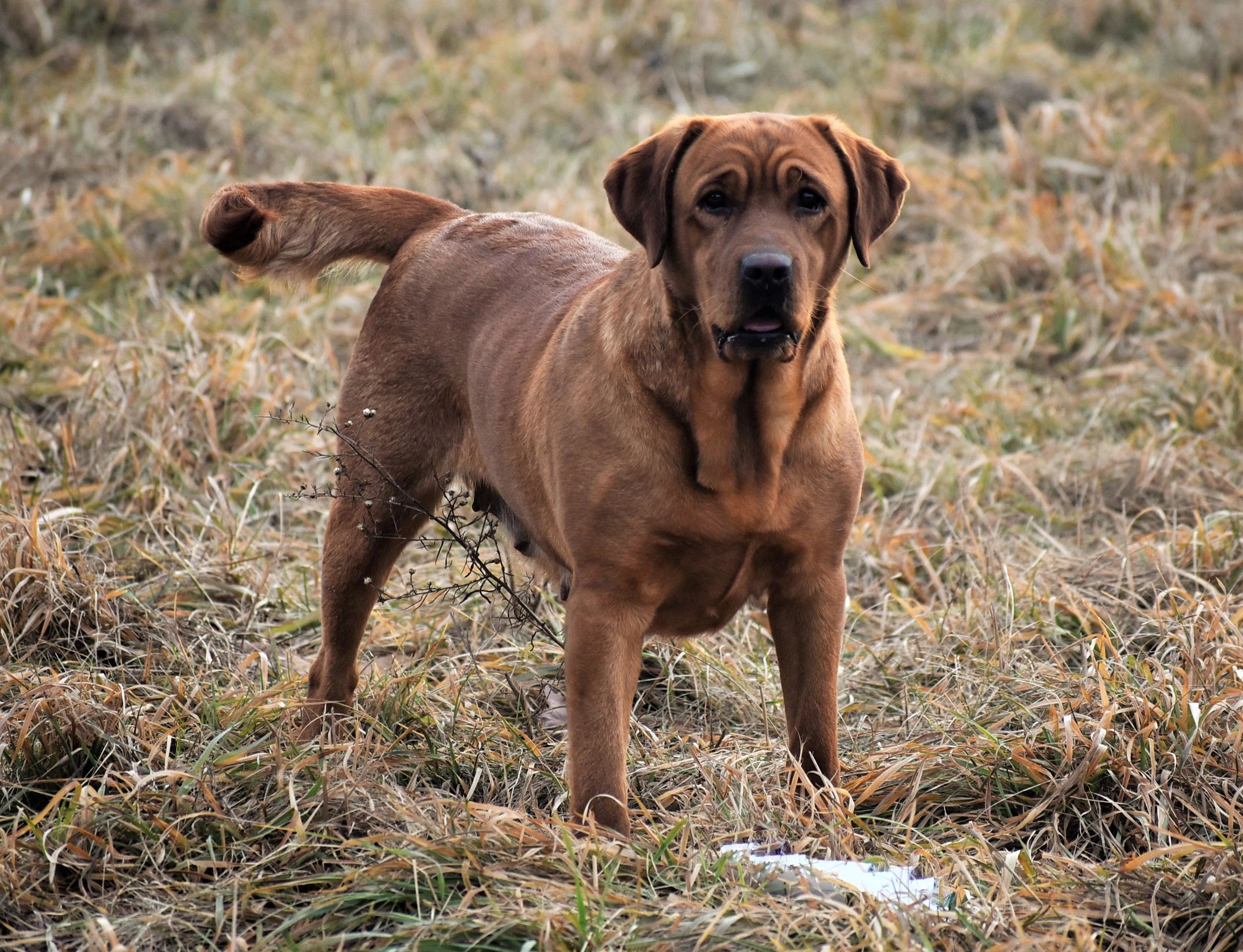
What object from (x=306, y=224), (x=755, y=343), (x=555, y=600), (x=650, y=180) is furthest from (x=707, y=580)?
(x=306, y=224)

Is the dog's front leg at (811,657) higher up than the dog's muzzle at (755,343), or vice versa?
the dog's muzzle at (755,343)

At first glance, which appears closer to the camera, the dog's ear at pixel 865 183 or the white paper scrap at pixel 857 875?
the white paper scrap at pixel 857 875

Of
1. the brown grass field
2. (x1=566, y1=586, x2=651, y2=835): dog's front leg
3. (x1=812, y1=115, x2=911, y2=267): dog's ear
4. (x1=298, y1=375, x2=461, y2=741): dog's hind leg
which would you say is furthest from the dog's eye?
the brown grass field

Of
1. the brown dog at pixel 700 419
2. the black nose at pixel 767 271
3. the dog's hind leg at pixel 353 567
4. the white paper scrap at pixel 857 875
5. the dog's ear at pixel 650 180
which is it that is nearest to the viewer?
the white paper scrap at pixel 857 875

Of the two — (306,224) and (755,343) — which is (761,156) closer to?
(755,343)

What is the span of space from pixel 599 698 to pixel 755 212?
3.97 ft

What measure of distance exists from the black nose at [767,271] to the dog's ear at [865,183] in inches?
14.0

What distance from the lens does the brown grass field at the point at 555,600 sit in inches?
119

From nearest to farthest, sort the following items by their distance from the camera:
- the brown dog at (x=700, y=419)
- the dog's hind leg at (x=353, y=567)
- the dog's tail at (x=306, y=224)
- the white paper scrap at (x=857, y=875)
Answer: the white paper scrap at (x=857, y=875) < the brown dog at (x=700, y=419) < the dog's hind leg at (x=353, y=567) < the dog's tail at (x=306, y=224)

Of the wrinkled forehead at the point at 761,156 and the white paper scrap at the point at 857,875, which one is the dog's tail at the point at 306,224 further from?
the white paper scrap at the point at 857,875

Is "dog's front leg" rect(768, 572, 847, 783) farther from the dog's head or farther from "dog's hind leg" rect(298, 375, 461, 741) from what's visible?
"dog's hind leg" rect(298, 375, 461, 741)

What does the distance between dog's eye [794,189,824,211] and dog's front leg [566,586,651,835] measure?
3.40 feet

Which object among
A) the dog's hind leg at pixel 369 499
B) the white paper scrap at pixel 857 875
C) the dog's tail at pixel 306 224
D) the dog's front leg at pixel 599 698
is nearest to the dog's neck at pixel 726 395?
the dog's front leg at pixel 599 698

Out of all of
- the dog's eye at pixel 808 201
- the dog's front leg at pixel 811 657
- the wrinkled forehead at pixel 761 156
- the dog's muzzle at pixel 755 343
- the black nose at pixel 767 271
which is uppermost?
the wrinkled forehead at pixel 761 156
